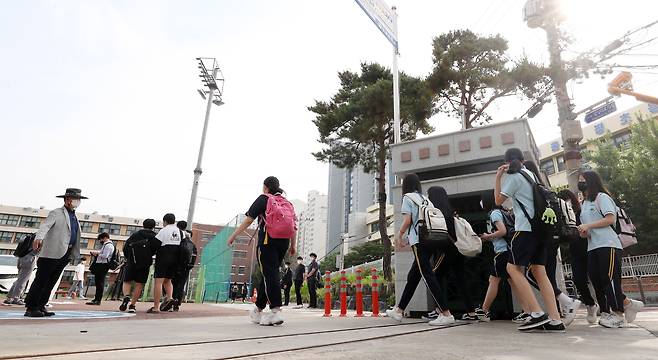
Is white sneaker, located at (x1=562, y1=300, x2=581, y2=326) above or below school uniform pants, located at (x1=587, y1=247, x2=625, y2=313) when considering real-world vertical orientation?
below

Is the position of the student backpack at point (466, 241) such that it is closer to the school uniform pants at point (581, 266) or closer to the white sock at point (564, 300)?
the white sock at point (564, 300)

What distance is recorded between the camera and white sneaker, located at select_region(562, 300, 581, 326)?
4.14m

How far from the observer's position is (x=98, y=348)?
2.12m

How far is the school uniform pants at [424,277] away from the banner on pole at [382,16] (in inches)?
264

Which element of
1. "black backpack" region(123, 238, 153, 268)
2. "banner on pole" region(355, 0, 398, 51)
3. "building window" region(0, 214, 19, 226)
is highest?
"building window" region(0, 214, 19, 226)

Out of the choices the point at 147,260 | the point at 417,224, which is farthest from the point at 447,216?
the point at 147,260

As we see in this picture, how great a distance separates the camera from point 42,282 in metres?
4.91

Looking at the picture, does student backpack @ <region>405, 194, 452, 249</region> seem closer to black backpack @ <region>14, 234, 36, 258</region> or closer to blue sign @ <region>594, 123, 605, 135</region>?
black backpack @ <region>14, 234, 36, 258</region>

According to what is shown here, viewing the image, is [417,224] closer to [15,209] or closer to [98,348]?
[98,348]

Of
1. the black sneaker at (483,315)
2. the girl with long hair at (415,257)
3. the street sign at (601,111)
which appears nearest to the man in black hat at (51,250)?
the girl with long hair at (415,257)

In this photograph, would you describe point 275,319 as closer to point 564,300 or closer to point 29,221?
point 564,300

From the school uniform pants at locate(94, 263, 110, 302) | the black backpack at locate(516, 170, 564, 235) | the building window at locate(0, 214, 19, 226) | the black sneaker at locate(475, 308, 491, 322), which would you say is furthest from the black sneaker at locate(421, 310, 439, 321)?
the building window at locate(0, 214, 19, 226)

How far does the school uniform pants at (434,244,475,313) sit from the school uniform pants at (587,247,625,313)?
1.53 meters

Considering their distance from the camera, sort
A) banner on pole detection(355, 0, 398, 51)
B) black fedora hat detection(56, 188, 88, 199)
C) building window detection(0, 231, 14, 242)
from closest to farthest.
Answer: black fedora hat detection(56, 188, 88, 199) < banner on pole detection(355, 0, 398, 51) < building window detection(0, 231, 14, 242)
